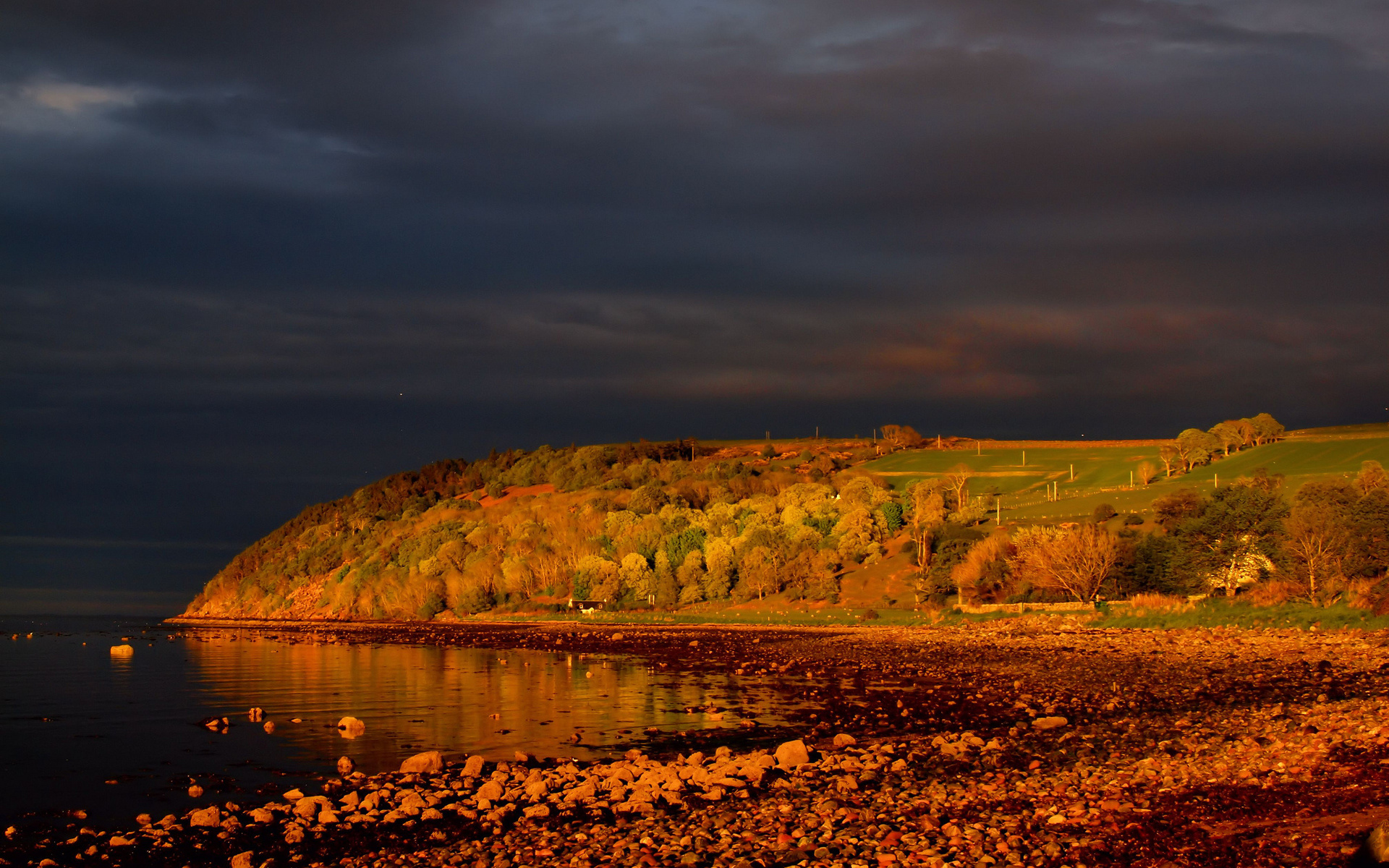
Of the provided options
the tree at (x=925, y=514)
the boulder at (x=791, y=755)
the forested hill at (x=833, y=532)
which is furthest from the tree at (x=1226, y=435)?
the boulder at (x=791, y=755)

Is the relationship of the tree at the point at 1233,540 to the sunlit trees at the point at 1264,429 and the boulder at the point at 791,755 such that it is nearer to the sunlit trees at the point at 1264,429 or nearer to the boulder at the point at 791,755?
the boulder at the point at 791,755

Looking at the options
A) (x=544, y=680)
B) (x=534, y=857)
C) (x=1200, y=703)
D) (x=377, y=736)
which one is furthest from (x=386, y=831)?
(x=544, y=680)

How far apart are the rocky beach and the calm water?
1310 millimetres

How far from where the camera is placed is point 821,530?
10594 cm

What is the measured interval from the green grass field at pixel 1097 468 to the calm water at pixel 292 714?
67.9 metres

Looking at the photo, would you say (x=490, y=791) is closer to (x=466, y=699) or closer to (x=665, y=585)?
(x=466, y=699)

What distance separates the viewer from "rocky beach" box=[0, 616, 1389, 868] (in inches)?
513

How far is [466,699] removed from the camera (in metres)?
34.8

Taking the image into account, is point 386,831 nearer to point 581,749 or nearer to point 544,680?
point 581,749

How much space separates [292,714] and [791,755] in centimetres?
1900

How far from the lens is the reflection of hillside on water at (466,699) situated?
2477cm

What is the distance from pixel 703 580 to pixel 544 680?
204ft

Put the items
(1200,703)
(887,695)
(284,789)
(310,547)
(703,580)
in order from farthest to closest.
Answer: (310,547), (703,580), (887,695), (1200,703), (284,789)

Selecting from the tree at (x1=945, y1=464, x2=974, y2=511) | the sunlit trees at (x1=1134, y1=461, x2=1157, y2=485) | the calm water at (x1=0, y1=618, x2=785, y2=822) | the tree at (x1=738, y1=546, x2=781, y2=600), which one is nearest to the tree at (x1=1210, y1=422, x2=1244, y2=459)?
the sunlit trees at (x1=1134, y1=461, x2=1157, y2=485)
